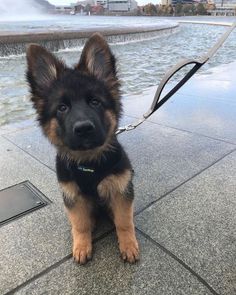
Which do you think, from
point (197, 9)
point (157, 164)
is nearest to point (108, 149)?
point (157, 164)

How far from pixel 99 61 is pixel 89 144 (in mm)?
740

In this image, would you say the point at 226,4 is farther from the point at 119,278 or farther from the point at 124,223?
the point at 119,278

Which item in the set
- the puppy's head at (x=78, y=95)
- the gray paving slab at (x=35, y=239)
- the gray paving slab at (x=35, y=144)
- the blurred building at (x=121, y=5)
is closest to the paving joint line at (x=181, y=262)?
the gray paving slab at (x=35, y=239)

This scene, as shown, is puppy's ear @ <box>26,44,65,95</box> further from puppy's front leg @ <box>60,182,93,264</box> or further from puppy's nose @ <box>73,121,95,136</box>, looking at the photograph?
puppy's front leg @ <box>60,182,93,264</box>

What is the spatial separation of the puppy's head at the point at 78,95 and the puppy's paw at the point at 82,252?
0.80m

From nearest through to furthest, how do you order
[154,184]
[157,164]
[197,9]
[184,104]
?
[154,184], [157,164], [184,104], [197,9]

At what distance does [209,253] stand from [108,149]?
3.84ft

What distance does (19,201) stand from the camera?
138 inches

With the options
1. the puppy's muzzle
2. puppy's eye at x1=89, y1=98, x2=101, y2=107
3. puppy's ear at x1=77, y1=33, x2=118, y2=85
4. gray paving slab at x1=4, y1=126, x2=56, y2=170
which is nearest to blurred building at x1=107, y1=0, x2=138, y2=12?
gray paving slab at x1=4, y1=126, x2=56, y2=170

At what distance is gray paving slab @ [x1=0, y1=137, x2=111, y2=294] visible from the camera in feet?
8.54

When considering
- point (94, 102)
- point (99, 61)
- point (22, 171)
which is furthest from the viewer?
point (22, 171)

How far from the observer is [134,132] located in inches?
211

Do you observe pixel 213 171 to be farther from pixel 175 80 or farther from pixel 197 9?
pixel 197 9

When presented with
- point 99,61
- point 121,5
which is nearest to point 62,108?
point 99,61
